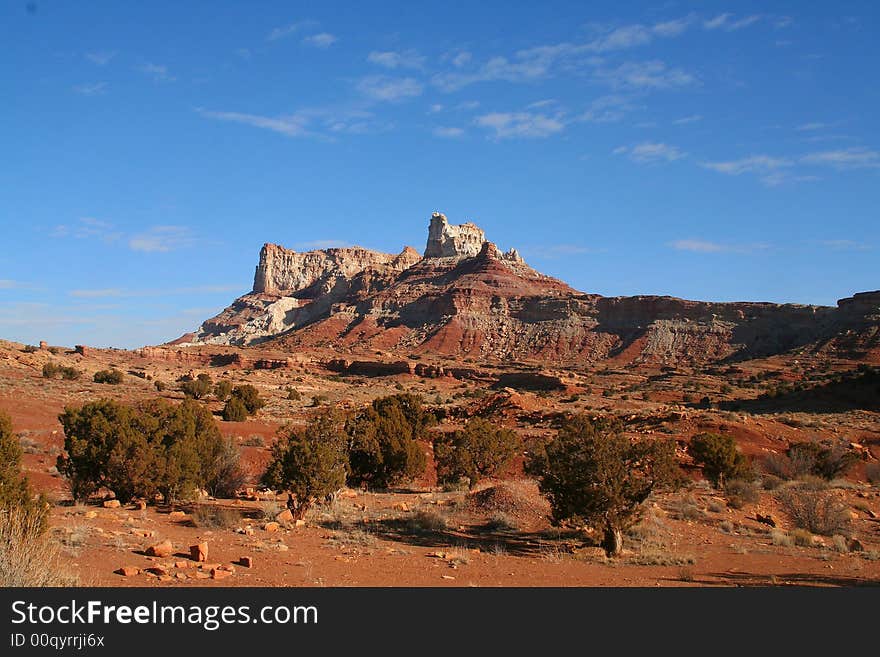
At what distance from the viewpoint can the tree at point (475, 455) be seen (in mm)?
23750

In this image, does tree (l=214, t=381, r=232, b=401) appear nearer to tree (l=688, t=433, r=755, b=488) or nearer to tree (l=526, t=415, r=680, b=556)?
tree (l=688, t=433, r=755, b=488)

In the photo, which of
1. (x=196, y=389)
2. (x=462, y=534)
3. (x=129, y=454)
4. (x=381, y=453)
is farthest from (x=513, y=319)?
(x=462, y=534)

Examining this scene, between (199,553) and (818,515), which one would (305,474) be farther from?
(818,515)

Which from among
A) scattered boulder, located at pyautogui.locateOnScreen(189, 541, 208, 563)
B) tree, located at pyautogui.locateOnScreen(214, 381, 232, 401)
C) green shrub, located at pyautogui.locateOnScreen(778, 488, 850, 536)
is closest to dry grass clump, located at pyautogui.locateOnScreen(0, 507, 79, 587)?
scattered boulder, located at pyautogui.locateOnScreen(189, 541, 208, 563)

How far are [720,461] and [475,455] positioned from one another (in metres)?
8.65

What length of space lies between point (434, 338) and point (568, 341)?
69.6ft

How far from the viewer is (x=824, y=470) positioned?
993 inches

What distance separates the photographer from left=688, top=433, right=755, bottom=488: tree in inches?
934

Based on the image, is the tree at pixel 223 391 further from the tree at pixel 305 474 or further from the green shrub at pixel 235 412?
the tree at pixel 305 474

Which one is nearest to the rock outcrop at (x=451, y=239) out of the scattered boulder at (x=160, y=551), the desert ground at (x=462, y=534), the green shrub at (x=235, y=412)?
the green shrub at (x=235, y=412)

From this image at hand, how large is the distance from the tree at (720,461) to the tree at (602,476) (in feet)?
35.7

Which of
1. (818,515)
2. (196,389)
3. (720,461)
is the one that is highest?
(196,389)

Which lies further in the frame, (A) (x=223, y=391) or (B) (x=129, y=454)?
(A) (x=223, y=391)

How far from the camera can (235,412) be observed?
37.8 m
